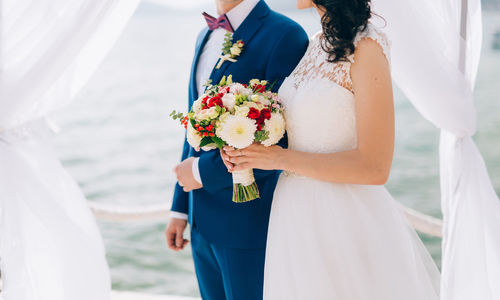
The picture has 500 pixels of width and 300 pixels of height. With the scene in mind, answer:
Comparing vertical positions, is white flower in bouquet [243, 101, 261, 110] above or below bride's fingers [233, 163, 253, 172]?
above

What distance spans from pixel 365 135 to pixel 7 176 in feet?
5.03

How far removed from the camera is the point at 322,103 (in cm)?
164

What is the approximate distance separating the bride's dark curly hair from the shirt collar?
1.32 feet

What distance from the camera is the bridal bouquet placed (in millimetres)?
1561

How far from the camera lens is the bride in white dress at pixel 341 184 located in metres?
1.57

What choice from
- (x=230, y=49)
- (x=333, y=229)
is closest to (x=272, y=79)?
(x=230, y=49)

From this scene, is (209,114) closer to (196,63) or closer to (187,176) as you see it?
(187,176)

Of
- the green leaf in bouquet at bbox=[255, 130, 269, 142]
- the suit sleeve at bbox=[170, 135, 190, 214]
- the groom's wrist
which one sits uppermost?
the green leaf in bouquet at bbox=[255, 130, 269, 142]

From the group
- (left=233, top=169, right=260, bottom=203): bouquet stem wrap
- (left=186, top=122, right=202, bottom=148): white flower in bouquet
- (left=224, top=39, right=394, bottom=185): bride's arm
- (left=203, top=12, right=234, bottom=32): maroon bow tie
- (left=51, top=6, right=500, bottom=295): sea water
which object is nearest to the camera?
(left=224, top=39, right=394, bottom=185): bride's arm

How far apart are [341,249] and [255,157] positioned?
1.45ft

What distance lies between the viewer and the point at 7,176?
2.05 m

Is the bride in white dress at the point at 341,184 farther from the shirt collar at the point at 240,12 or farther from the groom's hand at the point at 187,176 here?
the shirt collar at the point at 240,12

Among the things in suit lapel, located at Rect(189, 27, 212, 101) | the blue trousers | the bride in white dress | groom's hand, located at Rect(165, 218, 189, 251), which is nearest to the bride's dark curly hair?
the bride in white dress

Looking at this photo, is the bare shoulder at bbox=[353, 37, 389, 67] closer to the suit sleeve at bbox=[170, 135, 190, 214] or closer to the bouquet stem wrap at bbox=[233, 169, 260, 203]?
the bouquet stem wrap at bbox=[233, 169, 260, 203]
